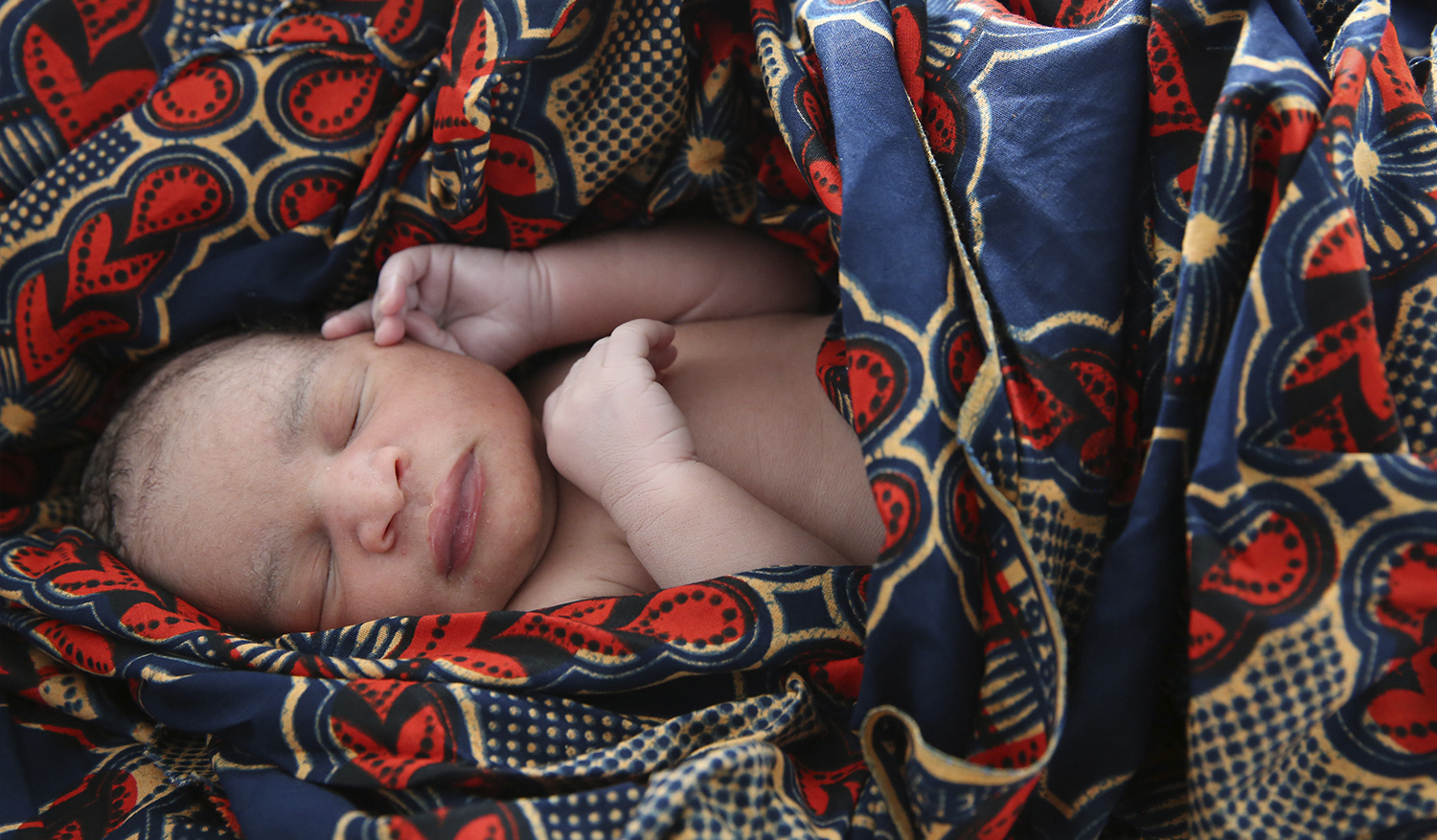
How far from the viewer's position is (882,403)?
2.62 feet

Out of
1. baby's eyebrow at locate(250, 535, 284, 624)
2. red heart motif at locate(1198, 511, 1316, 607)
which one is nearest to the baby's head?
baby's eyebrow at locate(250, 535, 284, 624)

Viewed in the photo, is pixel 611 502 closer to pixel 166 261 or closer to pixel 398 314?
pixel 398 314

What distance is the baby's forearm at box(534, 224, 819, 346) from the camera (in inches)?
50.7

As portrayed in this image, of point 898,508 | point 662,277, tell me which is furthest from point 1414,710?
point 662,277

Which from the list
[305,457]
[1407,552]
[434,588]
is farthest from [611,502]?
[1407,552]

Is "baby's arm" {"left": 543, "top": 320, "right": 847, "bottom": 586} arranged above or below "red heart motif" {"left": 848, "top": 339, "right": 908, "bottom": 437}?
below

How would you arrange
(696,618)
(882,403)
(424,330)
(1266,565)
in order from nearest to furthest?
(1266,565) → (882,403) → (696,618) → (424,330)

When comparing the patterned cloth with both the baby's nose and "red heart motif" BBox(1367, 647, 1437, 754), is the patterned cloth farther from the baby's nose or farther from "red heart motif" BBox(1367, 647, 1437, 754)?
the baby's nose

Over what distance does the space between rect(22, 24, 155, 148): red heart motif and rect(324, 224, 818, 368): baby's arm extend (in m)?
0.38

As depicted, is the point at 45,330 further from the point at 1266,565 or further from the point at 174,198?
the point at 1266,565

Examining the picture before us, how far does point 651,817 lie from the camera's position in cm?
75

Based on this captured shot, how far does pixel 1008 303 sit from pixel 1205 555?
0.28m

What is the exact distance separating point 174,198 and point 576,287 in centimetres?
52

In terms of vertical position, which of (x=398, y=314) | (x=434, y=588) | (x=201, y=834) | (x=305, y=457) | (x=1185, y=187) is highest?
(x=1185, y=187)
